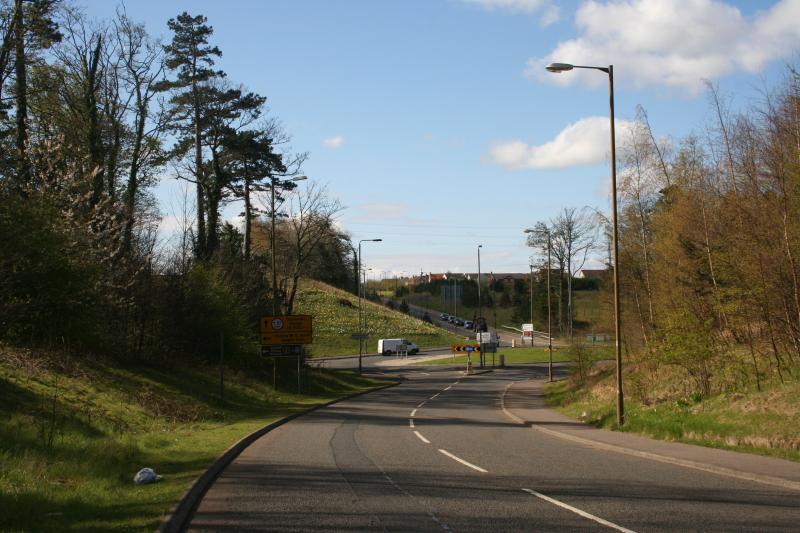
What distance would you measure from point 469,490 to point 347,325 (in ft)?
282

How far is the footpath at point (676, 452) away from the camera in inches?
487

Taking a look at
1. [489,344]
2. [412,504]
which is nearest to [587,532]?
[412,504]

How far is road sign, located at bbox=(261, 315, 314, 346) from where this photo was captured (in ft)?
122

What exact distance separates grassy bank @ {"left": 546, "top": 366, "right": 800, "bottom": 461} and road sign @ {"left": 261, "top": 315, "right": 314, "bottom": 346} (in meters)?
16.2

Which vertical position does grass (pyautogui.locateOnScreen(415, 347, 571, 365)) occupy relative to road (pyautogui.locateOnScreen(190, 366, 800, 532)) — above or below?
below

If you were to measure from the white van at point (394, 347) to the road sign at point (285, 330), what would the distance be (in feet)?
164

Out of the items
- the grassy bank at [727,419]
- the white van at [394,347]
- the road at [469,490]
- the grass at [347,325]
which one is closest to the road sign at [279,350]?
the road at [469,490]

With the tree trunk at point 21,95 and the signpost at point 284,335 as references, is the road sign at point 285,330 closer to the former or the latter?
the signpost at point 284,335

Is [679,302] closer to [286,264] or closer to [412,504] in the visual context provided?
[412,504]

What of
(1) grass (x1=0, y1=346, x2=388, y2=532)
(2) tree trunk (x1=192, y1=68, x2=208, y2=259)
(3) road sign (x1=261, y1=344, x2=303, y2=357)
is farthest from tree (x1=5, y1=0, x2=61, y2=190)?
(3) road sign (x1=261, y1=344, x2=303, y2=357)

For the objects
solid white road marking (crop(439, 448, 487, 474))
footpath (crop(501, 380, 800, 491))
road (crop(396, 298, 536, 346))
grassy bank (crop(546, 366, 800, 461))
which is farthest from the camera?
road (crop(396, 298, 536, 346))

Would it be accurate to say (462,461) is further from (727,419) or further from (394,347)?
(394,347)

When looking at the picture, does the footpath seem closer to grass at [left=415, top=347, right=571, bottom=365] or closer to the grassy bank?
the grassy bank

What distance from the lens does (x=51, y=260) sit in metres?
19.4
